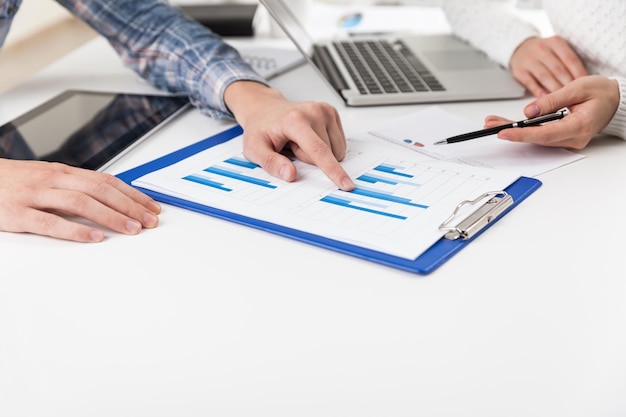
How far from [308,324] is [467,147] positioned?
0.43 m

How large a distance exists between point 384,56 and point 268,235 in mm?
654

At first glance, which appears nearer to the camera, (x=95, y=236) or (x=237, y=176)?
(x=95, y=236)

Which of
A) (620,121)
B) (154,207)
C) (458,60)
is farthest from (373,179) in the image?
(458,60)

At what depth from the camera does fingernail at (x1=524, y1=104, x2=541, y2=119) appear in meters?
0.91

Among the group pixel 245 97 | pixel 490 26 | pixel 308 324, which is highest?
pixel 490 26

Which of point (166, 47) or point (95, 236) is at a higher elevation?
point (166, 47)

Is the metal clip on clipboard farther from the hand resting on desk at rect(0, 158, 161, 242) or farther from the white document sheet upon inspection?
the hand resting on desk at rect(0, 158, 161, 242)

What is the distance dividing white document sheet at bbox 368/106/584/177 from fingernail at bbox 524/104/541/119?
40 millimetres

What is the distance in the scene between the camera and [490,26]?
1.28 m

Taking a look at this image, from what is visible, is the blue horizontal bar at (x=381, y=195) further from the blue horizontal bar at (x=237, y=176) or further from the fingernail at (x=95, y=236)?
the fingernail at (x=95, y=236)

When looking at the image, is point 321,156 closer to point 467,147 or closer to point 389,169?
point 389,169

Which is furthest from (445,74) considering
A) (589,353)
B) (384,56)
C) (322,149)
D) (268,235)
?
(589,353)

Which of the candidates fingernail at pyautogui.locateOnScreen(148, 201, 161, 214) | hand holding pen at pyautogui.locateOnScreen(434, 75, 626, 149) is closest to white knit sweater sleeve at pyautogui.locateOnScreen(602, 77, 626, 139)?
hand holding pen at pyautogui.locateOnScreen(434, 75, 626, 149)

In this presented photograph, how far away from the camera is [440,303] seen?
60cm
